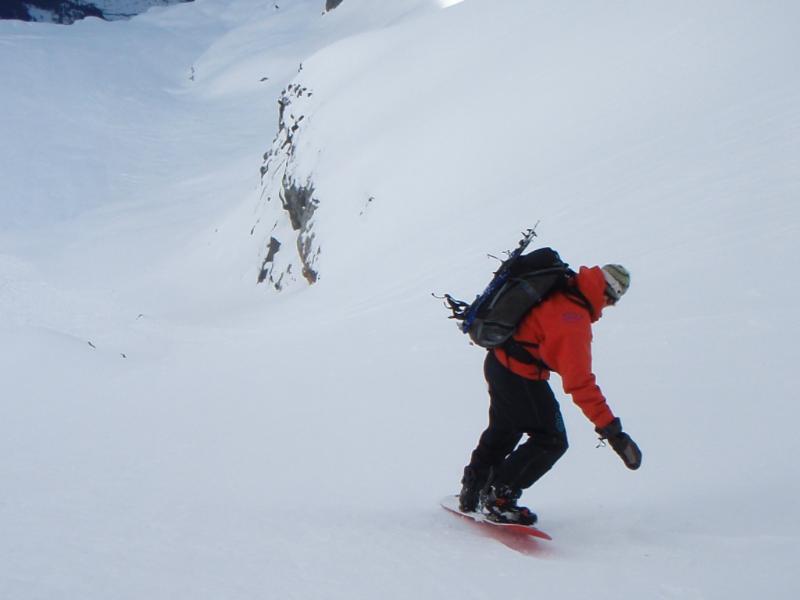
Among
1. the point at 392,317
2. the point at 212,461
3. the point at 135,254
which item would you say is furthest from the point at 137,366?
the point at 135,254

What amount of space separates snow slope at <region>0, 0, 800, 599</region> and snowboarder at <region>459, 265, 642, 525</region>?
250mm

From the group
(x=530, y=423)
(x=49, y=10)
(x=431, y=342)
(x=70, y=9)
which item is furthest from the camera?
(x=70, y=9)

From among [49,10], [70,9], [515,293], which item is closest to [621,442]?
[515,293]

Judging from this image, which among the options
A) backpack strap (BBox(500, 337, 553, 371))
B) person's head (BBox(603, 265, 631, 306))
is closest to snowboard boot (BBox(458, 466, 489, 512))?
backpack strap (BBox(500, 337, 553, 371))

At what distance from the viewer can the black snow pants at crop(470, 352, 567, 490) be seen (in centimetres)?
340

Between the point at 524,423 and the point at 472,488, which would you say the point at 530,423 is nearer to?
the point at 524,423

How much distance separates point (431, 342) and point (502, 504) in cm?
319

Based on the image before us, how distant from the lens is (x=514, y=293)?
10.2 ft

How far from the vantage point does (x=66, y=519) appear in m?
3.18

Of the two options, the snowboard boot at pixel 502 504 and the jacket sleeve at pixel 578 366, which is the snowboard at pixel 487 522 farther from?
the jacket sleeve at pixel 578 366

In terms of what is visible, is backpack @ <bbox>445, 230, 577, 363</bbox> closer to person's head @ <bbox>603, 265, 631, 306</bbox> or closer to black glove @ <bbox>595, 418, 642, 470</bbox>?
person's head @ <bbox>603, 265, 631, 306</bbox>

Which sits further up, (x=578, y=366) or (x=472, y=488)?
(x=578, y=366)

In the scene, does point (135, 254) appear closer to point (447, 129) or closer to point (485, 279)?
point (447, 129)

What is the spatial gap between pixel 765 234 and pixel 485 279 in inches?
105
